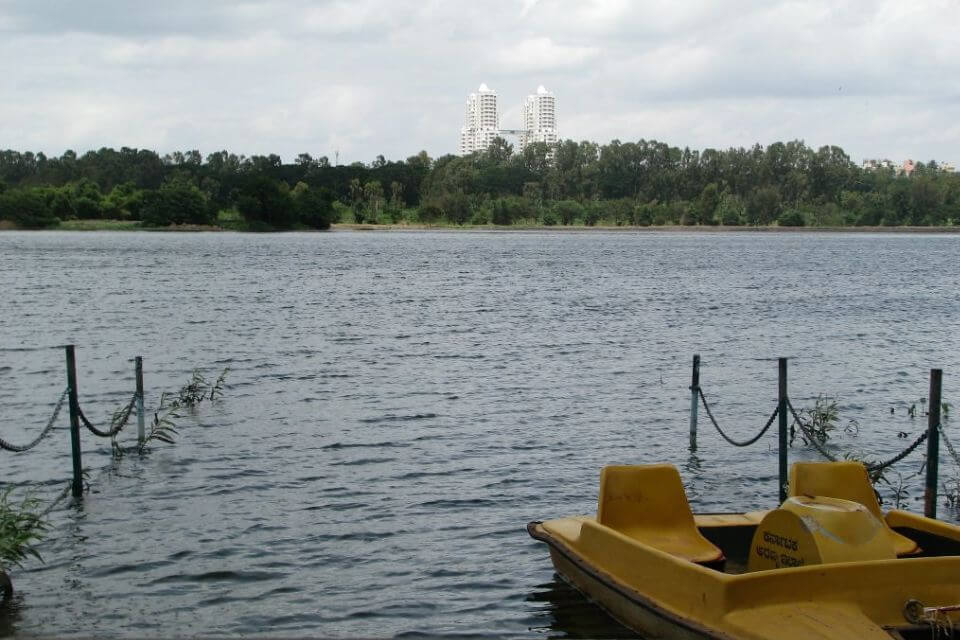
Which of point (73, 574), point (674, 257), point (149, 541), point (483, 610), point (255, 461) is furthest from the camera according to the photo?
point (674, 257)

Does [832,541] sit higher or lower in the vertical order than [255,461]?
higher

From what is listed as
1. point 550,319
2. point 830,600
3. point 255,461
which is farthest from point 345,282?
point 830,600

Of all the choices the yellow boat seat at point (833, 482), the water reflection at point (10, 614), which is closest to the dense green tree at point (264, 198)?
the water reflection at point (10, 614)

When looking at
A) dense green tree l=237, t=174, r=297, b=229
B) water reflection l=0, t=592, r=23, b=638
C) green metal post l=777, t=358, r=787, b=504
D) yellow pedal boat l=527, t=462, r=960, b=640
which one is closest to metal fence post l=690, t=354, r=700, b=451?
green metal post l=777, t=358, r=787, b=504

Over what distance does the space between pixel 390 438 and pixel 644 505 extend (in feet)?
32.0

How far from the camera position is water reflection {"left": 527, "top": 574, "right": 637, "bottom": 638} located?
10.9 m

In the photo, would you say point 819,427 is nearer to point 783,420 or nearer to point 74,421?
point 783,420

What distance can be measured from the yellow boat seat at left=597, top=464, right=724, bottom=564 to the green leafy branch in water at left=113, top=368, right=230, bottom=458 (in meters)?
10.5

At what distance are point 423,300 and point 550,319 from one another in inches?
515

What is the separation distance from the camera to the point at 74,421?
632 inches

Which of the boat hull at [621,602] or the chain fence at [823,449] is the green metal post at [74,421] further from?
the chain fence at [823,449]

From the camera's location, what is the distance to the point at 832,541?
30.9 ft

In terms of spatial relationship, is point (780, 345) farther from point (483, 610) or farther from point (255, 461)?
point (483, 610)

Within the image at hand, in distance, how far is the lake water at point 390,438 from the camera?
12148 millimetres
